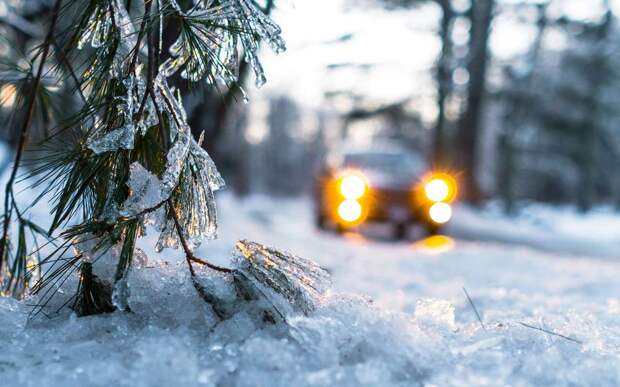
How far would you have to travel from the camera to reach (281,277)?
160 centimetres

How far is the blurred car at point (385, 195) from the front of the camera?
26.6ft

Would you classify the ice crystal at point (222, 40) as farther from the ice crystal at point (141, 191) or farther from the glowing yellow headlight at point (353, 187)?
the glowing yellow headlight at point (353, 187)

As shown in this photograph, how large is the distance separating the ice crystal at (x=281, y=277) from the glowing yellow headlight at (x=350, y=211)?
255 inches

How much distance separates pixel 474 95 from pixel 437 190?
22.0ft

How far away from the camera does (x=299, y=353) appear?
134 cm

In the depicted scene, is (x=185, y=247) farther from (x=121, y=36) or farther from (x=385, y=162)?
(x=385, y=162)

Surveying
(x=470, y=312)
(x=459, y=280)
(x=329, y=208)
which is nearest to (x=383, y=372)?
(x=470, y=312)

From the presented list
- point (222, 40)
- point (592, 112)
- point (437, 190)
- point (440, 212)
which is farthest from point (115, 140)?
point (592, 112)

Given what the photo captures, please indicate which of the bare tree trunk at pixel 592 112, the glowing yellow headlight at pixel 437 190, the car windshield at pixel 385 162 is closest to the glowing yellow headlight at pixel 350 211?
the car windshield at pixel 385 162

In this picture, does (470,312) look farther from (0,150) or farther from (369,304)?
(0,150)

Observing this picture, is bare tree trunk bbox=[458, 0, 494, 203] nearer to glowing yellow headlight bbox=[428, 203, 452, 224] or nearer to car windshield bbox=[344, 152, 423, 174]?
car windshield bbox=[344, 152, 423, 174]

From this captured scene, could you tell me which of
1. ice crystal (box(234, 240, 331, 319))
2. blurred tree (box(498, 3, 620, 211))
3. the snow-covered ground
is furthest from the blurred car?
blurred tree (box(498, 3, 620, 211))

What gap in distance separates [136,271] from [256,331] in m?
0.45

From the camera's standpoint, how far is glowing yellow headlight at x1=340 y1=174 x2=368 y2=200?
8.12 metres
